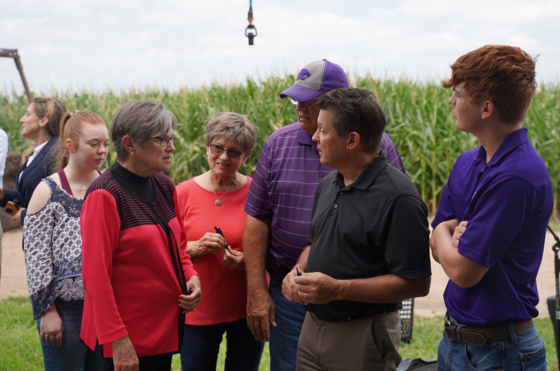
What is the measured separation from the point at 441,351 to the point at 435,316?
4.23 m

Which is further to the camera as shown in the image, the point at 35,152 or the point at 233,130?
the point at 35,152

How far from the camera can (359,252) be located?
2021 mm

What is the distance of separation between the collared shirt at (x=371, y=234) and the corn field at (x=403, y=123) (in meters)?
7.78

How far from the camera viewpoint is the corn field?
10391 mm

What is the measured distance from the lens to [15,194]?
14.5 ft

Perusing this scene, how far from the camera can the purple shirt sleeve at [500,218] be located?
173cm

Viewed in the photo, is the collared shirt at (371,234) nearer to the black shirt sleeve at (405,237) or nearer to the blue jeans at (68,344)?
the black shirt sleeve at (405,237)

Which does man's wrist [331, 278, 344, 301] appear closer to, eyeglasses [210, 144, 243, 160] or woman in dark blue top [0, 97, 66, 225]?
eyeglasses [210, 144, 243, 160]

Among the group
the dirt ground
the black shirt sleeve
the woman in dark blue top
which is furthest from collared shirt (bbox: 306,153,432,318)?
the dirt ground

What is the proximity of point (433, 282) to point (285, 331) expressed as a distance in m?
A: 5.35

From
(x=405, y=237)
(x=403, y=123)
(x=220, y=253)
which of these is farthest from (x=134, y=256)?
(x=403, y=123)

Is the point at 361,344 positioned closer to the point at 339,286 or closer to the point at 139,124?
the point at 339,286

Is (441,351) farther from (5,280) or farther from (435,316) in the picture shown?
(5,280)

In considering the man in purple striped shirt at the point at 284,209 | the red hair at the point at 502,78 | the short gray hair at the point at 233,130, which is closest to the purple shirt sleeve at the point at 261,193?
the man in purple striped shirt at the point at 284,209
